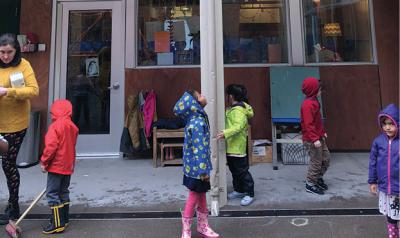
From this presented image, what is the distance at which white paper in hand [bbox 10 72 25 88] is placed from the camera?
12.6 feet

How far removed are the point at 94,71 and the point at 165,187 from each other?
284 centimetres

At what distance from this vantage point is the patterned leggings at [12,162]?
3957mm

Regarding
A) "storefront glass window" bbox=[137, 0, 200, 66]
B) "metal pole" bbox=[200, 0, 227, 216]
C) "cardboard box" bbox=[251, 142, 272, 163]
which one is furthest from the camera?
"storefront glass window" bbox=[137, 0, 200, 66]

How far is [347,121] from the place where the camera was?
6.95 m

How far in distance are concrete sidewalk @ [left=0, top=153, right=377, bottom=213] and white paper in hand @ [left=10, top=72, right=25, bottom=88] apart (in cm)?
147

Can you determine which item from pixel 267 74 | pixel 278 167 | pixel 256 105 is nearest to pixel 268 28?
pixel 267 74

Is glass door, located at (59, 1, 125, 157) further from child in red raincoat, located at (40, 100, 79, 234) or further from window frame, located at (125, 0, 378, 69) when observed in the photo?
child in red raincoat, located at (40, 100, 79, 234)

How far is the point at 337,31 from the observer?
7301mm

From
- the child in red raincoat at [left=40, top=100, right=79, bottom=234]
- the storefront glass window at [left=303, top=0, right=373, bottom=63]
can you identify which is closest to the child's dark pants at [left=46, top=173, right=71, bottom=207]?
the child in red raincoat at [left=40, top=100, right=79, bottom=234]

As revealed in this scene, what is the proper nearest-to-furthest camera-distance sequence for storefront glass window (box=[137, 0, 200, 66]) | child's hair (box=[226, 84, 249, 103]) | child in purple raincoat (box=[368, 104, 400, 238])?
child in purple raincoat (box=[368, 104, 400, 238]) < child's hair (box=[226, 84, 249, 103]) < storefront glass window (box=[137, 0, 200, 66])

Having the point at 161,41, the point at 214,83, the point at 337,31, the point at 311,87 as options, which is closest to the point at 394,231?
the point at 311,87

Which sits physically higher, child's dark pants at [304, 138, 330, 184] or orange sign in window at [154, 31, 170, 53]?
orange sign in window at [154, 31, 170, 53]

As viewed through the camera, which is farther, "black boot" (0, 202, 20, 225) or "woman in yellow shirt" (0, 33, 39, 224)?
"black boot" (0, 202, 20, 225)

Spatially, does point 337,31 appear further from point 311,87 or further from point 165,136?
point 165,136
